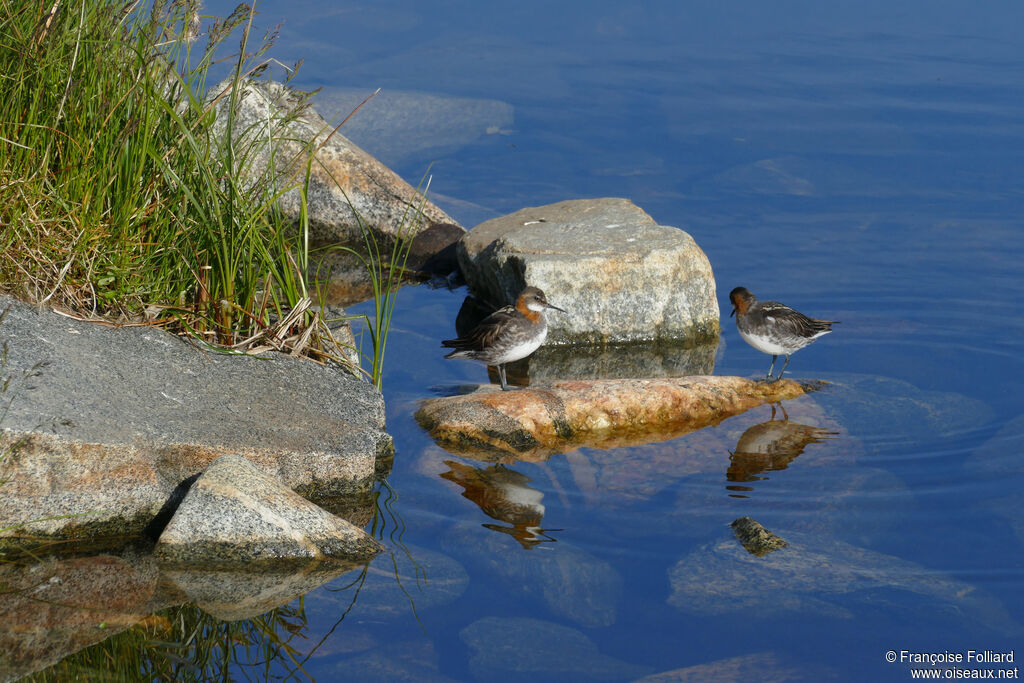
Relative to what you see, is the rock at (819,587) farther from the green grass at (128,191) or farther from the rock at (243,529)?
the green grass at (128,191)

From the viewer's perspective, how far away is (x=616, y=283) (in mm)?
8875

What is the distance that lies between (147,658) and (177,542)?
29.0 inches

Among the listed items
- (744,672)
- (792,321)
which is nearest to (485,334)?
(792,321)

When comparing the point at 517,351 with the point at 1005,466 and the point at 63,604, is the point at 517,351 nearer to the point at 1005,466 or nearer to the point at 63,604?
the point at 1005,466

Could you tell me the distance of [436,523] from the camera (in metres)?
5.87

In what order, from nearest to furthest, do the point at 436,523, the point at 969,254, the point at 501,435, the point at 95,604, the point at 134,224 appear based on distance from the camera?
the point at 95,604
the point at 436,523
the point at 134,224
the point at 501,435
the point at 969,254

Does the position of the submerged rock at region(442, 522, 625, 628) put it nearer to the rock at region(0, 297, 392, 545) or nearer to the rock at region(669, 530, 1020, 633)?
the rock at region(669, 530, 1020, 633)

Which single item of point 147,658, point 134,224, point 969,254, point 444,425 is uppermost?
point 969,254

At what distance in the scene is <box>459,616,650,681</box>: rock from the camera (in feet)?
15.1

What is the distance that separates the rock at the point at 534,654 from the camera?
4598 millimetres

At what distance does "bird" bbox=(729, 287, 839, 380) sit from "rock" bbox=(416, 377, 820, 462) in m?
0.66

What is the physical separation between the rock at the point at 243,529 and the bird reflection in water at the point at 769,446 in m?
2.50

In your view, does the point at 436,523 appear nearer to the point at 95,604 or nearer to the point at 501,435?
the point at 501,435

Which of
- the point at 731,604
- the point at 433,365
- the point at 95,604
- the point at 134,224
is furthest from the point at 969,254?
the point at 95,604
